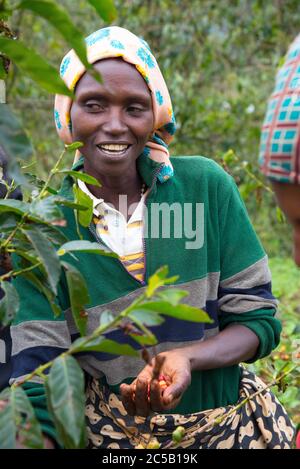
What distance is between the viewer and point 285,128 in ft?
4.16

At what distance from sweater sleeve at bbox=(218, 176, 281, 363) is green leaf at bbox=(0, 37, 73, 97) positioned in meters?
0.87

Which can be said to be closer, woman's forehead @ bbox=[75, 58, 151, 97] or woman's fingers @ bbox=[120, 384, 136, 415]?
woman's fingers @ bbox=[120, 384, 136, 415]

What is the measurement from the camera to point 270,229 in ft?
26.7

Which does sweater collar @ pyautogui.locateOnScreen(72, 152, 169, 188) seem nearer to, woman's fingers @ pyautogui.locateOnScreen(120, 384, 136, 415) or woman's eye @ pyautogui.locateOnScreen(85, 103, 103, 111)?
woman's eye @ pyautogui.locateOnScreen(85, 103, 103, 111)

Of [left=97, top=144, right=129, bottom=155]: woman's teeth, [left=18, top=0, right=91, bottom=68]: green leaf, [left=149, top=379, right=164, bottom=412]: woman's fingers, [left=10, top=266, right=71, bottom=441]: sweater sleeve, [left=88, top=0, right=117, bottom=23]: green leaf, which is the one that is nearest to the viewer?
[left=18, top=0, right=91, bottom=68]: green leaf

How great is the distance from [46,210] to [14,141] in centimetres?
31

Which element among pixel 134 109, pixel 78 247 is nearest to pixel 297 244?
pixel 78 247

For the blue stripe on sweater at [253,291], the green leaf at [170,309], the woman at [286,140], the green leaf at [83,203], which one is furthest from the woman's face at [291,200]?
the blue stripe on sweater at [253,291]

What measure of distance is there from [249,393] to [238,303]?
25 centimetres

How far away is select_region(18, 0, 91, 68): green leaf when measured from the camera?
4.02 feet

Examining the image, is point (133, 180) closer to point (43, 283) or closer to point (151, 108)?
point (151, 108)

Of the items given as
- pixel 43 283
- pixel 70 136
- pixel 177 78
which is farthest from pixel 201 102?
pixel 43 283

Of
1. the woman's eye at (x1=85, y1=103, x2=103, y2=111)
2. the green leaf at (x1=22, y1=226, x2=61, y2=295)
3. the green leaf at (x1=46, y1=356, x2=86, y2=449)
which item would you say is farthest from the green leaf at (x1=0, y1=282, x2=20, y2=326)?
the woman's eye at (x1=85, y1=103, x2=103, y2=111)

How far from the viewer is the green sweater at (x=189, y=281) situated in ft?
6.54
